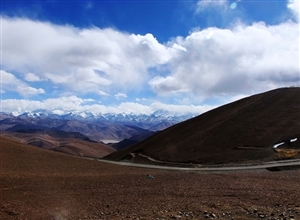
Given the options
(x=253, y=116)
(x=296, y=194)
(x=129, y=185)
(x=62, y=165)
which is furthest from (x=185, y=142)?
(x=296, y=194)

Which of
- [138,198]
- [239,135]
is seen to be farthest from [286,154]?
[138,198]

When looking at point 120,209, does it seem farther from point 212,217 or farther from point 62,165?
point 62,165

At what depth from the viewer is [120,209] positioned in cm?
1806

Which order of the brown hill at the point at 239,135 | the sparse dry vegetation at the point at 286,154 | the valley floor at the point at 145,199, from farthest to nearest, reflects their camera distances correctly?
the brown hill at the point at 239,135
the sparse dry vegetation at the point at 286,154
the valley floor at the point at 145,199

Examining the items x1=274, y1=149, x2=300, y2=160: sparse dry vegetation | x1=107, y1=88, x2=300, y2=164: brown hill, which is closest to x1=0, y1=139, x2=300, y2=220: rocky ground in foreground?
x1=274, y1=149, x2=300, y2=160: sparse dry vegetation

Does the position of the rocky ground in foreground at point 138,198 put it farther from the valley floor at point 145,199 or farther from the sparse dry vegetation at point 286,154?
the sparse dry vegetation at point 286,154

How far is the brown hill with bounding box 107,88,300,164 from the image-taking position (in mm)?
58447

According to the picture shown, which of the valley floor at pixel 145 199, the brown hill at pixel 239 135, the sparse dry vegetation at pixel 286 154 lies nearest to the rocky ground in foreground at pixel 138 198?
the valley floor at pixel 145 199

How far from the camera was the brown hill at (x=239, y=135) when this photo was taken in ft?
192

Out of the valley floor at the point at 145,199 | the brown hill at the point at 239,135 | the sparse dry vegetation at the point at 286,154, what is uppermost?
the brown hill at the point at 239,135

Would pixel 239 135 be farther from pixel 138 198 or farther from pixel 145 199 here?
pixel 145 199

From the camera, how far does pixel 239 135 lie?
7025 cm

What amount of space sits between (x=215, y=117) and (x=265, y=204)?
84.0 metres

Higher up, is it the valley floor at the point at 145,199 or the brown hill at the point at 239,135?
the brown hill at the point at 239,135
